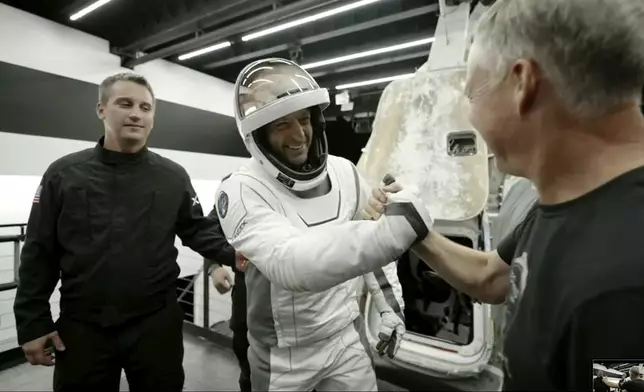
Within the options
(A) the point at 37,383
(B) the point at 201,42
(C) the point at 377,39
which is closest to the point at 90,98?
(B) the point at 201,42

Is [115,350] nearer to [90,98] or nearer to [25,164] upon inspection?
[25,164]

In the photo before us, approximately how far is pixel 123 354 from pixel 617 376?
1620 mm

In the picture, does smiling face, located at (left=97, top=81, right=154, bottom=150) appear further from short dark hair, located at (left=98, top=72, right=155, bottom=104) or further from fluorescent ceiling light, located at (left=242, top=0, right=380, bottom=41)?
fluorescent ceiling light, located at (left=242, top=0, right=380, bottom=41)

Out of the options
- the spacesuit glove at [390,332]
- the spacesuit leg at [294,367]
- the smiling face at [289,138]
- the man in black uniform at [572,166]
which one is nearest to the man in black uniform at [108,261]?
the spacesuit leg at [294,367]

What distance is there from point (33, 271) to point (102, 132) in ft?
1.98

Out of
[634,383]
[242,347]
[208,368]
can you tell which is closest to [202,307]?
[208,368]

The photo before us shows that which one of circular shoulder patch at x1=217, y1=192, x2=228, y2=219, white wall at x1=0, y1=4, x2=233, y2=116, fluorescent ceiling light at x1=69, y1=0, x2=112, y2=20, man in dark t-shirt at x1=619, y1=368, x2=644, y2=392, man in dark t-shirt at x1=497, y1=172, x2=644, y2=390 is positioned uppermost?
fluorescent ceiling light at x1=69, y1=0, x2=112, y2=20

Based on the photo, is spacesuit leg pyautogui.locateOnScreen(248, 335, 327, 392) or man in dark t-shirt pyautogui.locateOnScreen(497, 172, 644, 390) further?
spacesuit leg pyautogui.locateOnScreen(248, 335, 327, 392)

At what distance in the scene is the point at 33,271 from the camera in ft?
4.72

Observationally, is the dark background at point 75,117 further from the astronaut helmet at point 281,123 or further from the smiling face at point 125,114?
the astronaut helmet at point 281,123

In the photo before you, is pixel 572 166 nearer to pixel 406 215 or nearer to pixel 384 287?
pixel 406 215

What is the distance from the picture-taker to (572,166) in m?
0.54

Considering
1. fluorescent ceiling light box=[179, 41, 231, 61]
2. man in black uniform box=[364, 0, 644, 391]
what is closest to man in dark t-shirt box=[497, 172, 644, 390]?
Result: man in black uniform box=[364, 0, 644, 391]

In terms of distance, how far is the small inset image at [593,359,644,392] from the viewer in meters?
0.47
